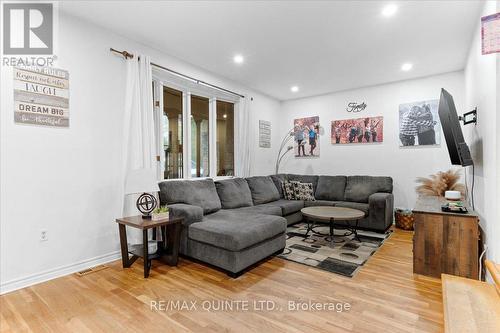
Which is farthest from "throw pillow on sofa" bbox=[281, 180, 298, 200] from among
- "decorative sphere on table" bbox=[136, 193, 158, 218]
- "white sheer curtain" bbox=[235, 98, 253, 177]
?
"decorative sphere on table" bbox=[136, 193, 158, 218]

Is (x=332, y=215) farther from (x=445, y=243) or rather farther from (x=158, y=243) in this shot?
(x=158, y=243)

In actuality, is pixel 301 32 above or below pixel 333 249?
above

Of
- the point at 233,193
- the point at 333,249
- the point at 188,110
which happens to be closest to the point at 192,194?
the point at 233,193

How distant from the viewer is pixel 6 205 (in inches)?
87.4

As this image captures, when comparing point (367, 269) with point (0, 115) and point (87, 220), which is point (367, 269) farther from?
point (0, 115)

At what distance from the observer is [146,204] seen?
282cm

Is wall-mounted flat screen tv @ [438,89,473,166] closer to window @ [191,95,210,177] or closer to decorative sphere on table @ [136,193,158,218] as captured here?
decorative sphere on table @ [136,193,158,218]

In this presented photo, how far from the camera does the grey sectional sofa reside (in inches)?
99.7

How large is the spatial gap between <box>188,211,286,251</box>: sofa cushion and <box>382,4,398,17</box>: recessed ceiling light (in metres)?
2.44

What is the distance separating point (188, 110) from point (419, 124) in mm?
4020

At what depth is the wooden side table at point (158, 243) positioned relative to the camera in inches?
99.8

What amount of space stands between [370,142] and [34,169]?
516cm

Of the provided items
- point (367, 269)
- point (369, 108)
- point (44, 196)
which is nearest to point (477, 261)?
point (367, 269)

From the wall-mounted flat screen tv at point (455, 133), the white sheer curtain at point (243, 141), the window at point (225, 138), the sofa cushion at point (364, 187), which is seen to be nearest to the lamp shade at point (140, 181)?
the window at point (225, 138)
